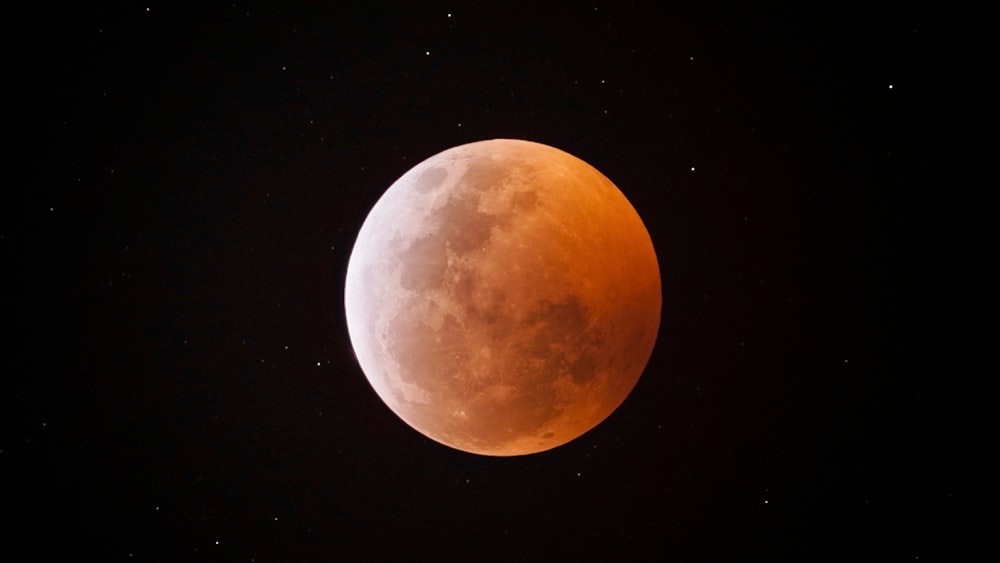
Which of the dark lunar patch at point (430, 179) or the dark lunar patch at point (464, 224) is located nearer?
the dark lunar patch at point (464, 224)

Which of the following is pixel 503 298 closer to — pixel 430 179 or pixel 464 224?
pixel 464 224

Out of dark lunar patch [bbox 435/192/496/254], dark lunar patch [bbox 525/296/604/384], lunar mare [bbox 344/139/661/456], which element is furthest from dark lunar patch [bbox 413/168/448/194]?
dark lunar patch [bbox 525/296/604/384]

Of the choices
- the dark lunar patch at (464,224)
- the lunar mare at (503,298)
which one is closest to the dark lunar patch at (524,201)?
the lunar mare at (503,298)

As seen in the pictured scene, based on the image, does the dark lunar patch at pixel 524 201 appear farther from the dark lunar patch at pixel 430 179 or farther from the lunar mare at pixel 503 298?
the dark lunar patch at pixel 430 179

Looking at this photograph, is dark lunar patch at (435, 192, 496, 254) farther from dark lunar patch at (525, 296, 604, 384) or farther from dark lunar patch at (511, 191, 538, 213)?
dark lunar patch at (525, 296, 604, 384)

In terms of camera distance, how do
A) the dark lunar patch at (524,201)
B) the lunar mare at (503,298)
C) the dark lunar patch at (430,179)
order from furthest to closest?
the dark lunar patch at (430,179) < the dark lunar patch at (524,201) < the lunar mare at (503,298)

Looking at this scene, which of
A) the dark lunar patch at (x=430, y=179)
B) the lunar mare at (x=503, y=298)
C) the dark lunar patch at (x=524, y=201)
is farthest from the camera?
the dark lunar patch at (x=430, y=179)

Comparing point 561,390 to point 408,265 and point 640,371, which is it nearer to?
point 640,371

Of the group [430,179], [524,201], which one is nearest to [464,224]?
[524,201]
